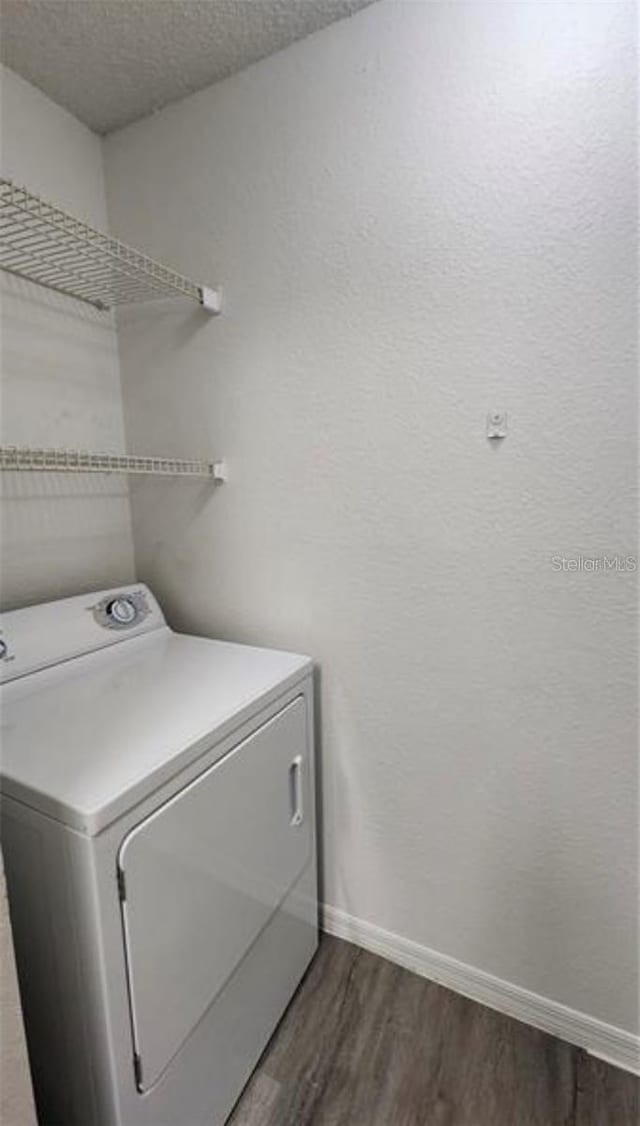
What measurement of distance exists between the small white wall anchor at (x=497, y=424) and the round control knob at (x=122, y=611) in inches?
45.0

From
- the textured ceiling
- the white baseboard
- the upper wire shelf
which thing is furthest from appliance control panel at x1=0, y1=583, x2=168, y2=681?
the textured ceiling

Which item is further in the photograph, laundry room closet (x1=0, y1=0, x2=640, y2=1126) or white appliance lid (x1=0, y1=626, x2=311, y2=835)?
laundry room closet (x1=0, y1=0, x2=640, y2=1126)

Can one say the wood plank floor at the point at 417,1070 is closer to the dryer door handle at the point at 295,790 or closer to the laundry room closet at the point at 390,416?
the laundry room closet at the point at 390,416

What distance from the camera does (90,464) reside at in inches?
50.9

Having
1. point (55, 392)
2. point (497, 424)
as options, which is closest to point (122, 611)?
point (55, 392)

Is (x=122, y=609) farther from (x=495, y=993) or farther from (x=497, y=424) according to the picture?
(x=495, y=993)

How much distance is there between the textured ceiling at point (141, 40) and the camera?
1.22m

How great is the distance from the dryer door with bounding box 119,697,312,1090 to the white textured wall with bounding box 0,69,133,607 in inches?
33.3

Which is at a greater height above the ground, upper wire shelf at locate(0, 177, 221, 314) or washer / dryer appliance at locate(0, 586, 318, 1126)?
upper wire shelf at locate(0, 177, 221, 314)

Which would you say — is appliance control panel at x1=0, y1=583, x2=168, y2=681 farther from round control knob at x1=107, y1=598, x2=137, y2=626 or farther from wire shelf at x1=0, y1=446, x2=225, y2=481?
wire shelf at x1=0, y1=446, x2=225, y2=481

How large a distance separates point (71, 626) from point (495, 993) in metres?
1.54

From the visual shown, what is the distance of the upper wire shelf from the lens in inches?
49.6

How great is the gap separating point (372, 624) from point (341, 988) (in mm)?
1060

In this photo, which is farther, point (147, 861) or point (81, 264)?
point (81, 264)
